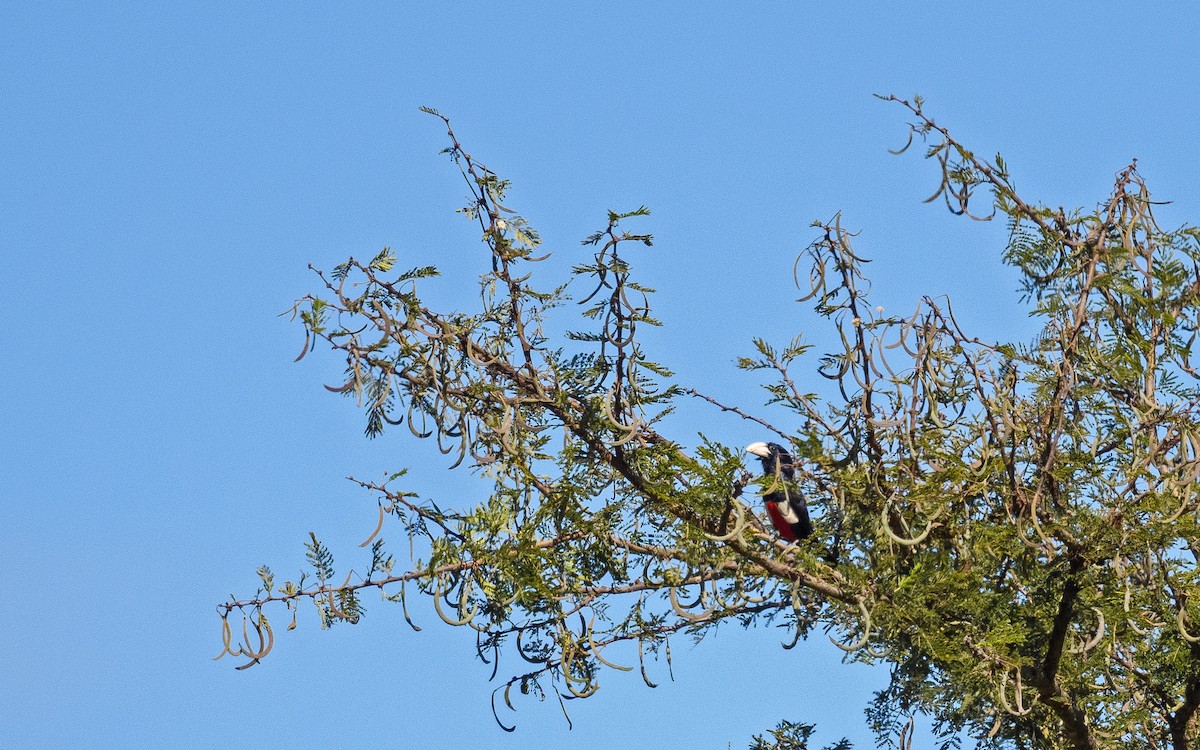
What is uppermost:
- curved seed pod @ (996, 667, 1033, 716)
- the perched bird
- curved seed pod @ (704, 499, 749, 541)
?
the perched bird

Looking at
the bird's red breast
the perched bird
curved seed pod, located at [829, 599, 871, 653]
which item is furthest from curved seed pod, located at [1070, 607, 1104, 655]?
the bird's red breast

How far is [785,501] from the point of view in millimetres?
3863

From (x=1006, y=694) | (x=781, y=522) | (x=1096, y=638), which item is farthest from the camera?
(x=781, y=522)

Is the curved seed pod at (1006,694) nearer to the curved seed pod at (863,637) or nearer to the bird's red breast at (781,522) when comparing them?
the curved seed pod at (863,637)

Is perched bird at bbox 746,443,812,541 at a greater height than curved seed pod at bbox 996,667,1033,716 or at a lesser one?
greater

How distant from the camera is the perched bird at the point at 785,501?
362 centimetres

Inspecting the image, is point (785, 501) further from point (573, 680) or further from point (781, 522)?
point (781, 522)

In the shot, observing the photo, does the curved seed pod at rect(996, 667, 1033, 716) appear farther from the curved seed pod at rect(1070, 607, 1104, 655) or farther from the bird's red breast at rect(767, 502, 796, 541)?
the bird's red breast at rect(767, 502, 796, 541)

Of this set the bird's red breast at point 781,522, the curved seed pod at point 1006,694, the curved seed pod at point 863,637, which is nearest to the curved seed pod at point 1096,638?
the curved seed pod at point 1006,694

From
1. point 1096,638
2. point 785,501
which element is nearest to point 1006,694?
point 1096,638

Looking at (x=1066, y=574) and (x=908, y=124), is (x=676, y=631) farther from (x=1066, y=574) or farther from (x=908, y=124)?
(x=908, y=124)

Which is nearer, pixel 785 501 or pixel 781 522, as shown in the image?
pixel 785 501

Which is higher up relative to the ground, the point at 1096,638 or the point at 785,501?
the point at 785,501

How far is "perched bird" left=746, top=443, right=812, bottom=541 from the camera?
3.62 meters
